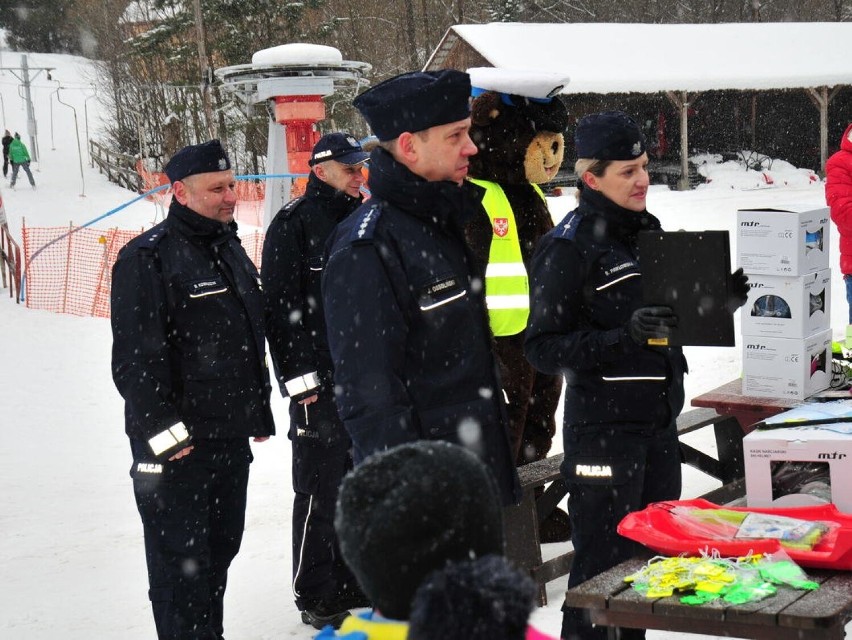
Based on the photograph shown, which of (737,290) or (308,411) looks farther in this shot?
(308,411)

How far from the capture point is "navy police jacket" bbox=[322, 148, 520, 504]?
8.41ft

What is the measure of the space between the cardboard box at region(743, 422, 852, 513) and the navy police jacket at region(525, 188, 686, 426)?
32 cm

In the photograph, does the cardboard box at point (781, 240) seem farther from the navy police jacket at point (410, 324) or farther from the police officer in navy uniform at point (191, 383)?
the police officer in navy uniform at point (191, 383)

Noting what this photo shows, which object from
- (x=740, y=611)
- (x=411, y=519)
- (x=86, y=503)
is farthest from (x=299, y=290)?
(x=411, y=519)

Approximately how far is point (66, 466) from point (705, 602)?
20.9 ft

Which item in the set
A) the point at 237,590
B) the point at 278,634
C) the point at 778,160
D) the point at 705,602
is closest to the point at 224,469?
the point at 278,634

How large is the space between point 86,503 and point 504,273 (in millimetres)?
3752

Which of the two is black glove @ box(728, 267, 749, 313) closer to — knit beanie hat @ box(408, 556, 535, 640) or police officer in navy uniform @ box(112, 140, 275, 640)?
police officer in navy uniform @ box(112, 140, 275, 640)

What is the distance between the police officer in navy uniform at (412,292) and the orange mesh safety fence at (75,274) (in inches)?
465

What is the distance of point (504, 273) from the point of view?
4789 millimetres

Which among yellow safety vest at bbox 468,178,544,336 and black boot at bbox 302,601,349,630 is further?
yellow safety vest at bbox 468,178,544,336

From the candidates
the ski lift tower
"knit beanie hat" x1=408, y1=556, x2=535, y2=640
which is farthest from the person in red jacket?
A: the ski lift tower

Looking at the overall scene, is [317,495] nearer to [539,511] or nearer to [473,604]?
[539,511]

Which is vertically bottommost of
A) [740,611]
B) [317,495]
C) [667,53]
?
[317,495]
